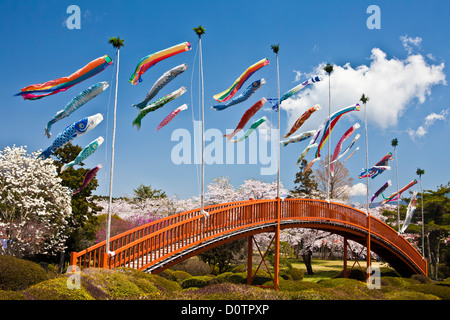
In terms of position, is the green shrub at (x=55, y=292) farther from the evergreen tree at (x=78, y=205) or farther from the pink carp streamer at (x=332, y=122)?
the evergreen tree at (x=78, y=205)

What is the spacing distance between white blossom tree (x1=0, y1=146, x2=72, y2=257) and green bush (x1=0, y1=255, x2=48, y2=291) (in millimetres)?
8166

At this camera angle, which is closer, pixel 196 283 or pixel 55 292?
pixel 55 292

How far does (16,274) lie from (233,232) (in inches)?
316

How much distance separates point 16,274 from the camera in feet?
42.1

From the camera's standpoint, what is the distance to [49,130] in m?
13.0

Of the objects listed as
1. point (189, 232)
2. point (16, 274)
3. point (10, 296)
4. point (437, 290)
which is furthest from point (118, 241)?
point (437, 290)

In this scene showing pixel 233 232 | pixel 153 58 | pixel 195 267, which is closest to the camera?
pixel 153 58

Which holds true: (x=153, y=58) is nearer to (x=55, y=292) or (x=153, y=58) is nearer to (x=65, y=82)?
(x=65, y=82)

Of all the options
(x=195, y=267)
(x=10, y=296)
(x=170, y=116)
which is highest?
(x=170, y=116)

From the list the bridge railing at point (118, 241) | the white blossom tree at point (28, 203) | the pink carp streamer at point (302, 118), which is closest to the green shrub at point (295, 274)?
the pink carp streamer at point (302, 118)

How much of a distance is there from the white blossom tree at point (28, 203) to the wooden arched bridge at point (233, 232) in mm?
4096

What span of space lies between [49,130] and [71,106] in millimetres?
1037

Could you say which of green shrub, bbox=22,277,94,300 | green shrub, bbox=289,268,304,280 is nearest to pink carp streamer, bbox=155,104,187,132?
green shrub, bbox=22,277,94,300

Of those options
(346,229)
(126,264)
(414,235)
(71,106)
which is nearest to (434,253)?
(414,235)
